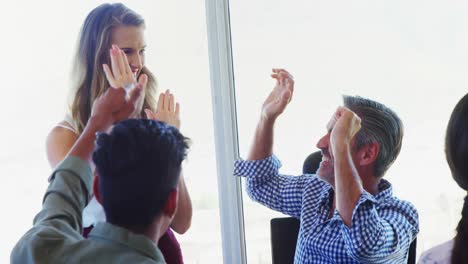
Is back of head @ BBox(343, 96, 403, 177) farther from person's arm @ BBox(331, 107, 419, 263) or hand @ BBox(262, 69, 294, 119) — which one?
hand @ BBox(262, 69, 294, 119)

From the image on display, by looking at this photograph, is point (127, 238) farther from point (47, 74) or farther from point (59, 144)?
point (47, 74)

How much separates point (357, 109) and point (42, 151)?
1.37m

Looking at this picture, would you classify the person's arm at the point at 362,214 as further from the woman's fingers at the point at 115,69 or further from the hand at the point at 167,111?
the woman's fingers at the point at 115,69

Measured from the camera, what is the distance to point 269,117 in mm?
1928

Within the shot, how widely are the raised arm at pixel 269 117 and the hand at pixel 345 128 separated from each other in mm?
336

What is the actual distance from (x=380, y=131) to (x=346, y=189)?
0.77ft

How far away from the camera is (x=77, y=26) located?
2305mm

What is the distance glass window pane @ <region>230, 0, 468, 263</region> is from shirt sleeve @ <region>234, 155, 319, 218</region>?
415 mm

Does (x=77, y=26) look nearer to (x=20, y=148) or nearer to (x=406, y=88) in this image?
(x=20, y=148)

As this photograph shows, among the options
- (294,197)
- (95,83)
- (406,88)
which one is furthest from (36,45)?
(406,88)

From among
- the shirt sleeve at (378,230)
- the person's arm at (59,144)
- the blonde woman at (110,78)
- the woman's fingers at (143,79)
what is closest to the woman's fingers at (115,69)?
the blonde woman at (110,78)

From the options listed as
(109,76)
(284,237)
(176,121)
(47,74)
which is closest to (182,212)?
(176,121)

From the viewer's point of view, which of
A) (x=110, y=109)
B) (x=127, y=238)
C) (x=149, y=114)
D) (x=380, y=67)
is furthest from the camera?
(x=380, y=67)

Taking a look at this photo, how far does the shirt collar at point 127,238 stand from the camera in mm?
1061
